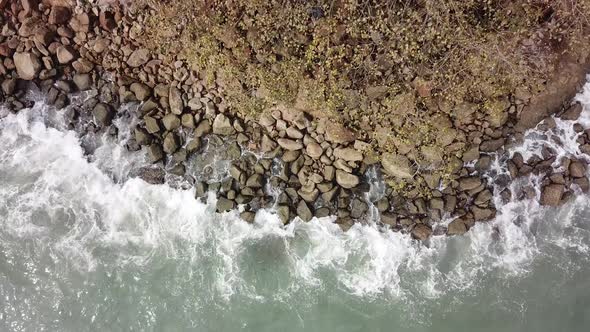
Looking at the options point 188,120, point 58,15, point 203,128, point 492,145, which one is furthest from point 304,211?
point 58,15

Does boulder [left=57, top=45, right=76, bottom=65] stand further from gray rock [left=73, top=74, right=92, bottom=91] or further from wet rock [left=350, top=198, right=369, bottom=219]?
wet rock [left=350, top=198, right=369, bottom=219]

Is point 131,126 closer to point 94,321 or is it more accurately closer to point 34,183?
point 34,183

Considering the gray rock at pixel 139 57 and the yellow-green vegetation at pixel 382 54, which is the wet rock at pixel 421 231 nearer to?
the yellow-green vegetation at pixel 382 54

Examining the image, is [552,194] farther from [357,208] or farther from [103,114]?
[103,114]

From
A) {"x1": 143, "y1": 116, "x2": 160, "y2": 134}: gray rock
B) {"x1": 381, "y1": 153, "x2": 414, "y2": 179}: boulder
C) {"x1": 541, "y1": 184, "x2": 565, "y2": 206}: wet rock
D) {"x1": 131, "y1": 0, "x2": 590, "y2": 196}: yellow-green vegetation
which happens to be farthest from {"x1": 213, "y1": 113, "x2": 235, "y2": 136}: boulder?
{"x1": 541, "y1": 184, "x2": 565, "y2": 206}: wet rock

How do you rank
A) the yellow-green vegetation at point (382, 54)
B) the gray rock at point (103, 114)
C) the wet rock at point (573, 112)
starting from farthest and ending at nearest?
1. the gray rock at point (103, 114)
2. the wet rock at point (573, 112)
3. the yellow-green vegetation at point (382, 54)

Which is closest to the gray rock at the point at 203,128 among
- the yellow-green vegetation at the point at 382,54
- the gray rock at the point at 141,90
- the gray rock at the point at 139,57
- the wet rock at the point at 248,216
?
the yellow-green vegetation at the point at 382,54
